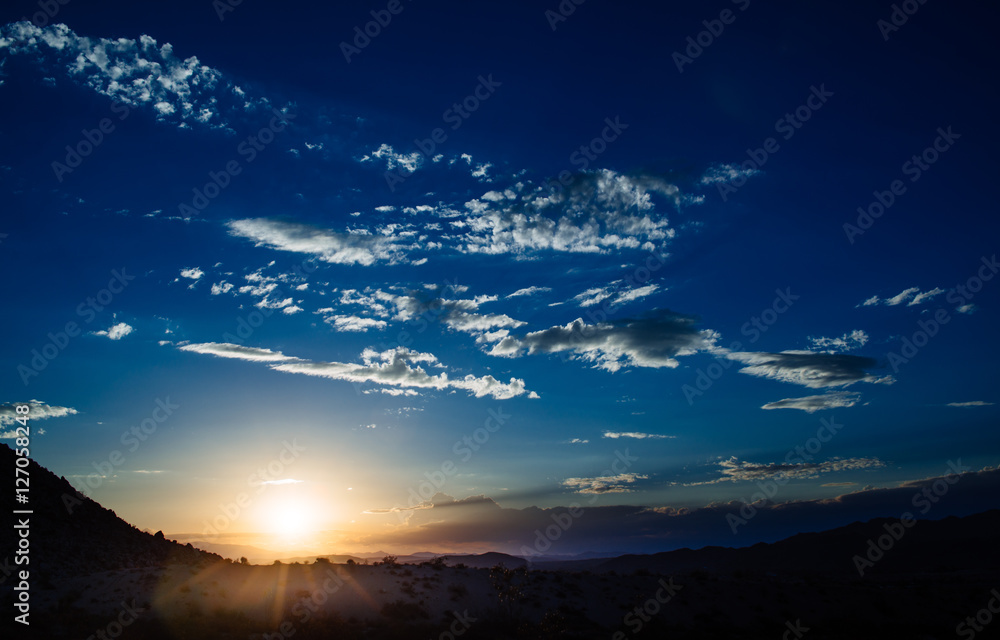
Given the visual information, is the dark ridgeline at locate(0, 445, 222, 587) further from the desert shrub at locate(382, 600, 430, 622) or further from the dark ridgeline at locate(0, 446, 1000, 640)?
the desert shrub at locate(382, 600, 430, 622)

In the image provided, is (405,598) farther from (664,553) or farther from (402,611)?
(664,553)

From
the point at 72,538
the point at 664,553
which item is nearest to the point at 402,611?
the point at 72,538

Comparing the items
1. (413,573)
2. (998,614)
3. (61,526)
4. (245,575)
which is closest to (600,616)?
(413,573)

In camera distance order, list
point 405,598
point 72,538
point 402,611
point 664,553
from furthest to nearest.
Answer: point 664,553 < point 72,538 < point 405,598 < point 402,611

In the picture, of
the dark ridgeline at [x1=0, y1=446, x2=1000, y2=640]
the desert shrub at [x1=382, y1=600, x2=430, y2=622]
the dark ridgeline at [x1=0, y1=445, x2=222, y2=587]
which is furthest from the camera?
the dark ridgeline at [x1=0, y1=445, x2=222, y2=587]

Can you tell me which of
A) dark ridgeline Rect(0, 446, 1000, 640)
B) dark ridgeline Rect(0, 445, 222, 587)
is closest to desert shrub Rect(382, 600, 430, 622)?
dark ridgeline Rect(0, 446, 1000, 640)

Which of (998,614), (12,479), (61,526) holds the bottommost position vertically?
(998,614)

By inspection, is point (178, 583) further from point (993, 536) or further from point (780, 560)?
point (993, 536)

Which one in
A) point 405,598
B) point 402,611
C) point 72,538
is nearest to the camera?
point 402,611

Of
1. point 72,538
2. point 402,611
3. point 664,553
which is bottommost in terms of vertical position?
point 664,553

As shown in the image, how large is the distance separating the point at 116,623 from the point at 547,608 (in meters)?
26.6

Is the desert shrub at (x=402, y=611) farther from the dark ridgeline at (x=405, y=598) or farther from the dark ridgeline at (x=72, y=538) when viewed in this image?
the dark ridgeline at (x=72, y=538)

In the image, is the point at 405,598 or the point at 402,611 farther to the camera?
the point at 405,598

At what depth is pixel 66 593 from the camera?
30.8 m
